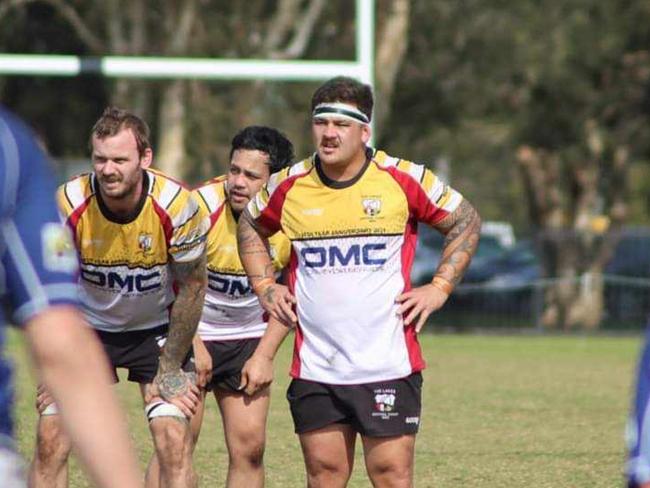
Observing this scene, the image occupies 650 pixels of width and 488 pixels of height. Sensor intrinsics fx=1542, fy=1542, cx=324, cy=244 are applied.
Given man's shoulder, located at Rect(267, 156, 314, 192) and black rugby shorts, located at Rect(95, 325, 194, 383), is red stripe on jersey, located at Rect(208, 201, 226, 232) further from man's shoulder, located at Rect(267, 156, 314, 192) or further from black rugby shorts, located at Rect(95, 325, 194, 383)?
man's shoulder, located at Rect(267, 156, 314, 192)

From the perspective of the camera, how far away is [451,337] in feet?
82.7

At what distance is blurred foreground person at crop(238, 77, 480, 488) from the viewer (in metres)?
6.33

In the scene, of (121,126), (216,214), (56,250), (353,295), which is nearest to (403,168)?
(353,295)

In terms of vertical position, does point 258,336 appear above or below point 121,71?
below

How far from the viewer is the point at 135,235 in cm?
679

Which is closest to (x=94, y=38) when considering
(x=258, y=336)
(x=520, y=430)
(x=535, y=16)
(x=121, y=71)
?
(x=535, y=16)

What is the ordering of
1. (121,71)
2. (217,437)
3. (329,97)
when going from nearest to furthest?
(329,97)
(217,437)
(121,71)

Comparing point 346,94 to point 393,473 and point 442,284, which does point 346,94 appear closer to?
point 442,284

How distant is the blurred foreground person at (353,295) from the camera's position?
6.33 m

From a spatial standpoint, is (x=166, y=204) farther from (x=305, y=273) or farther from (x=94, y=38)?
(x=94, y=38)

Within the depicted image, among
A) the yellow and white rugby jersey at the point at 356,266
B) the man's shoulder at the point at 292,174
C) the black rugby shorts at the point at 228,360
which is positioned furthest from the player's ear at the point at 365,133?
the black rugby shorts at the point at 228,360

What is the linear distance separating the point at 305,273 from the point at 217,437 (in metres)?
5.09

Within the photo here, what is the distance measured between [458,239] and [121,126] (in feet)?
4.97

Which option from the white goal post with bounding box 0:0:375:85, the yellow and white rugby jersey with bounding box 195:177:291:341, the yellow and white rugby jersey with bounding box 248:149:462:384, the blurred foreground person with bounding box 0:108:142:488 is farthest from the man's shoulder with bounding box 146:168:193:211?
the white goal post with bounding box 0:0:375:85
